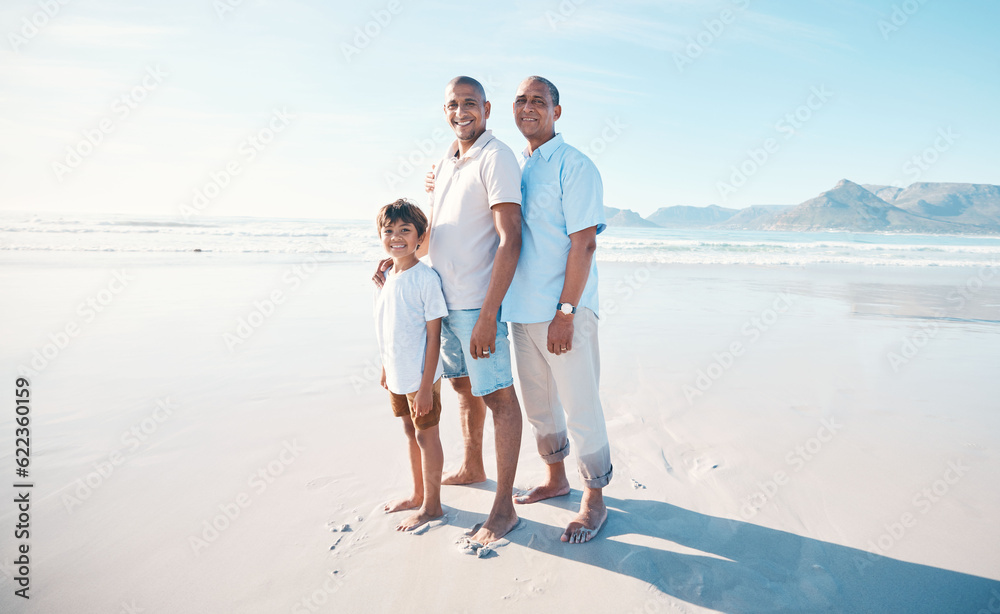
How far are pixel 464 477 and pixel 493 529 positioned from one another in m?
0.61

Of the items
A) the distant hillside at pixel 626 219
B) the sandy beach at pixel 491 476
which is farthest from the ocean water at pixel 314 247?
the distant hillside at pixel 626 219

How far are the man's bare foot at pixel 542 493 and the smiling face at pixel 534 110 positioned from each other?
1838 millimetres

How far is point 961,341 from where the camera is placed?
612 centimetres

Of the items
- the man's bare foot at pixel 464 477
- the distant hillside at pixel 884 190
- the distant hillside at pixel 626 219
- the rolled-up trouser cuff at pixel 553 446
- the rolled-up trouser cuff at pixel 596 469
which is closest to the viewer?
the rolled-up trouser cuff at pixel 596 469

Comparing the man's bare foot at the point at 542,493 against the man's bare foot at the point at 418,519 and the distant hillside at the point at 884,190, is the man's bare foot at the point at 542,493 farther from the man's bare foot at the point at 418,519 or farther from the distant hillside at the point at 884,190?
the distant hillside at the point at 884,190

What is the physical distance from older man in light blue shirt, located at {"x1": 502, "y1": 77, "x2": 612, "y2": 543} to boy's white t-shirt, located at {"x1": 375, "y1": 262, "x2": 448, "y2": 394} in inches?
14.5

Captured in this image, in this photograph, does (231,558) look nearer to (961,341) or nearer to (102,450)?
(102,450)

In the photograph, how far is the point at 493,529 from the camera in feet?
8.08

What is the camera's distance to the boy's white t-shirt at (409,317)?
2508 millimetres

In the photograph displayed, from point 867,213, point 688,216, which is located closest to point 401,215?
point 867,213

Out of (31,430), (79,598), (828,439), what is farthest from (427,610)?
(31,430)

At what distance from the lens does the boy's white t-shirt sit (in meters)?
2.51

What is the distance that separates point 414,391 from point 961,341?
22.4 ft

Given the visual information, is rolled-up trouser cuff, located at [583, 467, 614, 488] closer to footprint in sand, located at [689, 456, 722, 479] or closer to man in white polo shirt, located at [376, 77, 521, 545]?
A: man in white polo shirt, located at [376, 77, 521, 545]
